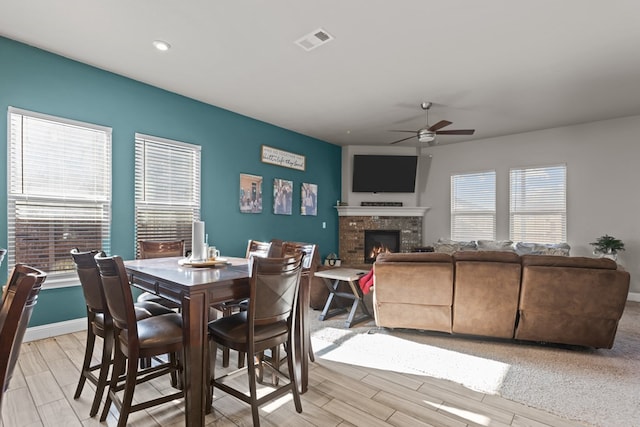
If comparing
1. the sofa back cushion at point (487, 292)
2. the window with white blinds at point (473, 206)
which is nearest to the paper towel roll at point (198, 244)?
the sofa back cushion at point (487, 292)

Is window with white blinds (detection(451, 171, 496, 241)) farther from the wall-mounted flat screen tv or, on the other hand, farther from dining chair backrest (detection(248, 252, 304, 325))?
dining chair backrest (detection(248, 252, 304, 325))

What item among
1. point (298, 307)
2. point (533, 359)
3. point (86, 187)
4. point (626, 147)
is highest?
point (626, 147)

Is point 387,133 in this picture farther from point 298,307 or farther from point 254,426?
point 254,426

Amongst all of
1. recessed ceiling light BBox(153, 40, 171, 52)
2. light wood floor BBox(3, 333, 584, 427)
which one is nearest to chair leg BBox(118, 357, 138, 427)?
light wood floor BBox(3, 333, 584, 427)

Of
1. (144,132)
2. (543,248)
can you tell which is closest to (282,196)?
(144,132)

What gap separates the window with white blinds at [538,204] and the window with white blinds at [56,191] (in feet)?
21.5

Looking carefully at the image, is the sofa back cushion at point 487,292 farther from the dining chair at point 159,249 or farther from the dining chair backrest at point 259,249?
the dining chair at point 159,249

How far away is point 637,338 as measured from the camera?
3264 mm

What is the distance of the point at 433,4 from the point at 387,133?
365 cm

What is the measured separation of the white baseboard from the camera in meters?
3.09

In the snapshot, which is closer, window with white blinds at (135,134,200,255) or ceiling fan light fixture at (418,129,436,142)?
window with white blinds at (135,134,200,255)

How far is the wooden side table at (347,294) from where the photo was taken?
11.7 ft

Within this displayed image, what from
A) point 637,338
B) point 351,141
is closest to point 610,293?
point 637,338

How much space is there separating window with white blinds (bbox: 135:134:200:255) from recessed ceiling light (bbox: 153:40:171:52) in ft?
3.81
